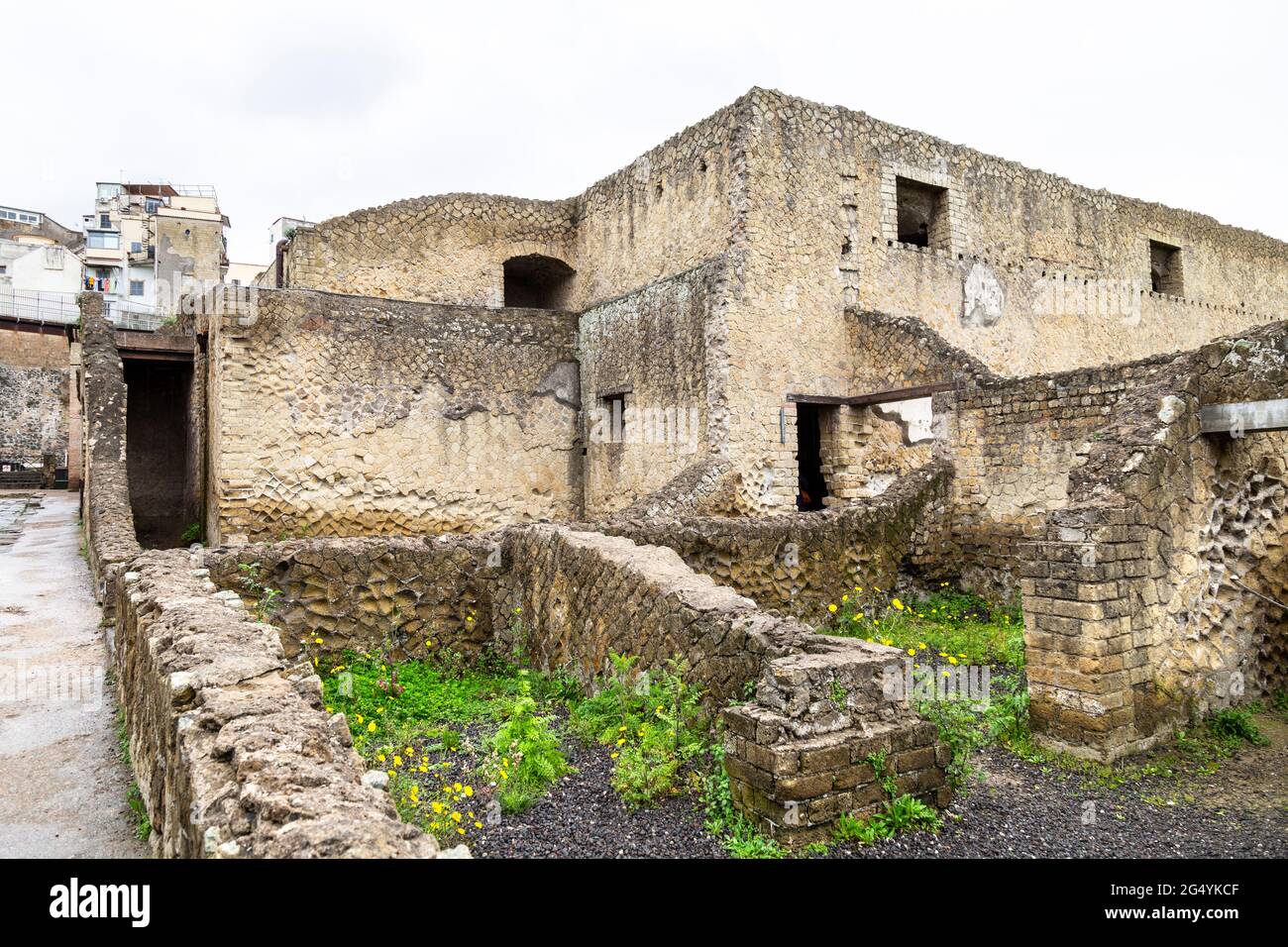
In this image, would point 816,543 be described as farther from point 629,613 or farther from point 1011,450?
point 629,613

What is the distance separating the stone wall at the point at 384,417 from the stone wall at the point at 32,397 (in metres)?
25.6

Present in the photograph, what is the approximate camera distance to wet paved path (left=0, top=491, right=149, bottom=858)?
136 inches

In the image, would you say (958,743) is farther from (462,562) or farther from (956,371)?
(956,371)

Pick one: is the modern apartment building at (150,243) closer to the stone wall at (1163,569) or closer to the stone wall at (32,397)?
the stone wall at (32,397)

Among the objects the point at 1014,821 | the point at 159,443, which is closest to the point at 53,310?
the point at 159,443

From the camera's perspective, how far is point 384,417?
11.8m

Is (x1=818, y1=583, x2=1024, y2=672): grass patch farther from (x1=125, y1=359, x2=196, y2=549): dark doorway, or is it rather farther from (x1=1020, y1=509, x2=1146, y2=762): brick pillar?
(x1=125, y1=359, x2=196, y2=549): dark doorway

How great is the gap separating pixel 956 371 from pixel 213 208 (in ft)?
158

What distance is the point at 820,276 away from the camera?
37.4ft

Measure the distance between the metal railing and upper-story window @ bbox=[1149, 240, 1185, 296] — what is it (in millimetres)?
27300

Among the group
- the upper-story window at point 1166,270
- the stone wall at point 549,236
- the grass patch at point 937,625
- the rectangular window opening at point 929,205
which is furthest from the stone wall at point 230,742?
the upper-story window at point 1166,270

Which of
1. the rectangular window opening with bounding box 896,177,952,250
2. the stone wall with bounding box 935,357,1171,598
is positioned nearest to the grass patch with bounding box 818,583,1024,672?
the stone wall with bounding box 935,357,1171,598

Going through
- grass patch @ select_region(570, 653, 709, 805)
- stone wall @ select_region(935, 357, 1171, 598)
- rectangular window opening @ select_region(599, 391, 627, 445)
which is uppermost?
rectangular window opening @ select_region(599, 391, 627, 445)
